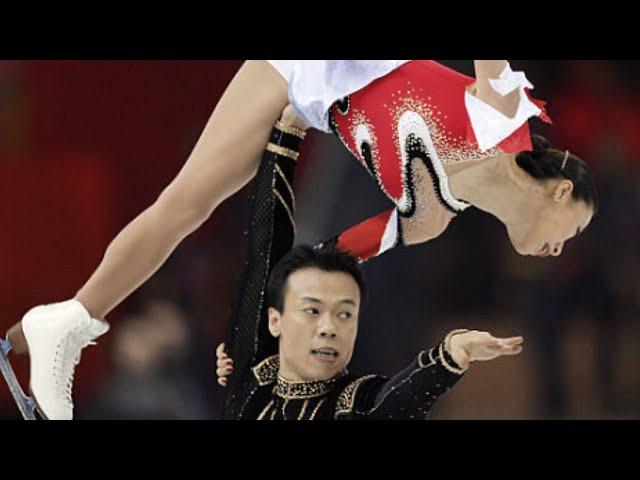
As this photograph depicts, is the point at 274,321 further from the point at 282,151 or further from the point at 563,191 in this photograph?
the point at 563,191

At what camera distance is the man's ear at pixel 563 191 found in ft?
12.9

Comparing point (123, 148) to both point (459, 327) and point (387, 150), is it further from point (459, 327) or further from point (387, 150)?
point (459, 327)

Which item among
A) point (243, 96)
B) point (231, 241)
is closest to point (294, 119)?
point (243, 96)

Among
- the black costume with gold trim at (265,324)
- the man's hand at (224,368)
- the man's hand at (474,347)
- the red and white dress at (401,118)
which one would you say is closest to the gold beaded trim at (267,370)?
the black costume with gold trim at (265,324)

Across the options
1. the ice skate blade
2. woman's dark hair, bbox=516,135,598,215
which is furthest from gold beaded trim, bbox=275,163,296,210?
the ice skate blade

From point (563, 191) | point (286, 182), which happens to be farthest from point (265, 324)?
point (563, 191)

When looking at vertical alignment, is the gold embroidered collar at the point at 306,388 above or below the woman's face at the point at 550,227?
below

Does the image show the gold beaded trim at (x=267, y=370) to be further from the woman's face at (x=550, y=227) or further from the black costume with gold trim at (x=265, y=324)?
the woman's face at (x=550, y=227)

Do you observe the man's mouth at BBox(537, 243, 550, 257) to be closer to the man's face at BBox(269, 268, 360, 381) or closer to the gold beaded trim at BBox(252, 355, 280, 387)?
the man's face at BBox(269, 268, 360, 381)

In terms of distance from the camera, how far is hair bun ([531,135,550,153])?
3904mm

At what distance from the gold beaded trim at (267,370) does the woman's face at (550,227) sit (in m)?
0.89

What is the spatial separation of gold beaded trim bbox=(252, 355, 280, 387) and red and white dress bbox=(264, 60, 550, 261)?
0.45 m

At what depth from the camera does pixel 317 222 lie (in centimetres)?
412

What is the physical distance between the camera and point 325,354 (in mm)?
3850
